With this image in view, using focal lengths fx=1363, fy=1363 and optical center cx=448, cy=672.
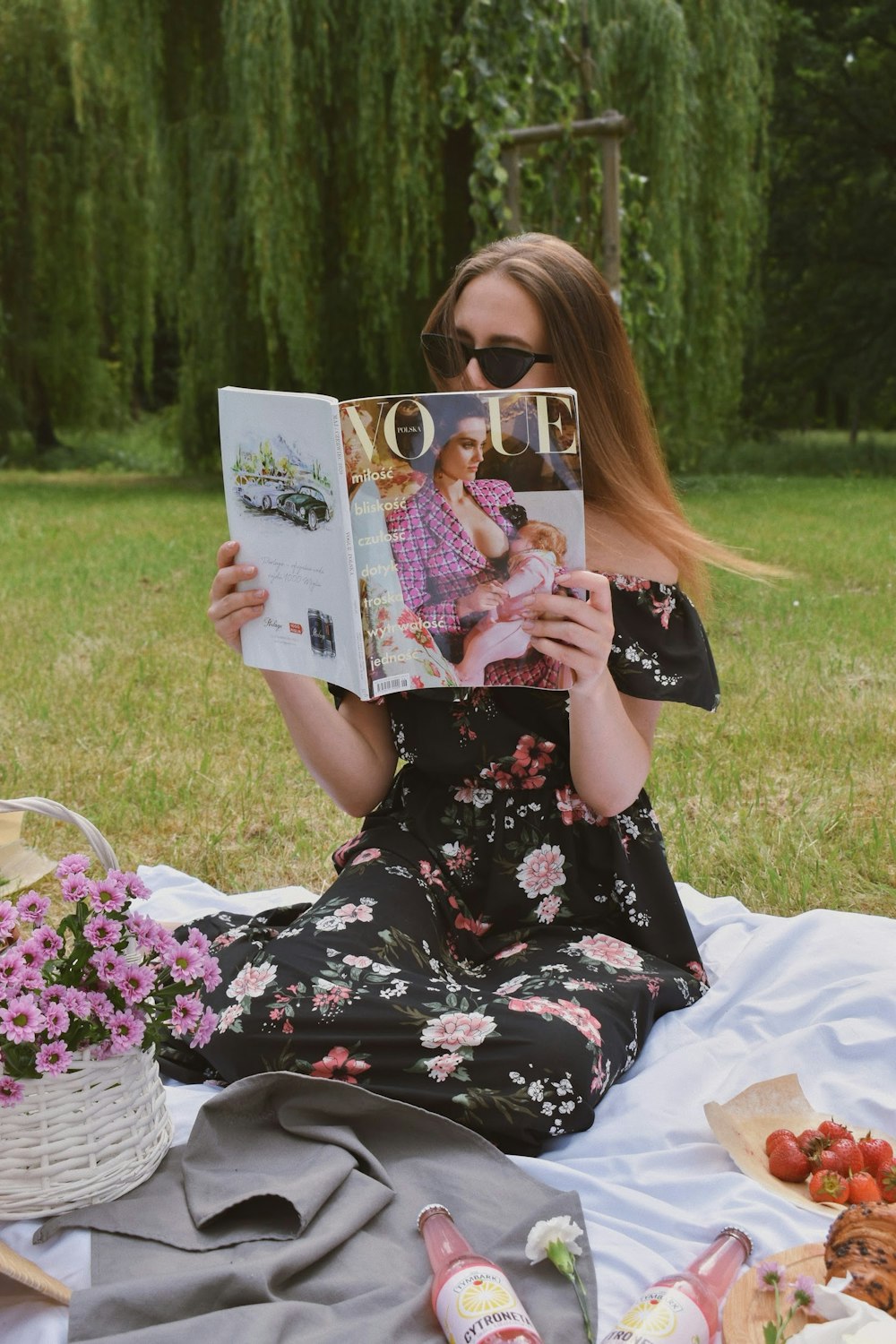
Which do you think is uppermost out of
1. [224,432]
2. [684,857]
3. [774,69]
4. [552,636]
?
[774,69]

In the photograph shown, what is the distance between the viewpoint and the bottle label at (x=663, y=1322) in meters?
1.16

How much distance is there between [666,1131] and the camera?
1631 millimetres

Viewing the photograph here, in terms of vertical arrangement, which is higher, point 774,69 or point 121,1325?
point 774,69

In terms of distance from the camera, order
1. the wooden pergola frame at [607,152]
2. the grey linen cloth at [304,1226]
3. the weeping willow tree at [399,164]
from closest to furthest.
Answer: the grey linen cloth at [304,1226] < the wooden pergola frame at [607,152] < the weeping willow tree at [399,164]

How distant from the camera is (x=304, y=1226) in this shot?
1372mm

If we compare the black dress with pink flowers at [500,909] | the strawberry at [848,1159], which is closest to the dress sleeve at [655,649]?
the black dress with pink flowers at [500,909]

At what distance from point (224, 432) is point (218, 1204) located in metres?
0.88

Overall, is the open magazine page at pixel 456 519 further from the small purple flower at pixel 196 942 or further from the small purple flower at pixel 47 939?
the small purple flower at pixel 47 939

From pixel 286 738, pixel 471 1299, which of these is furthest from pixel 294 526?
pixel 286 738

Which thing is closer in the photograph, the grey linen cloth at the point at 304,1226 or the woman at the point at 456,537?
the grey linen cloth at the point at 304,1226

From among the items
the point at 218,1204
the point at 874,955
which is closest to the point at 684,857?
the point at 874,955

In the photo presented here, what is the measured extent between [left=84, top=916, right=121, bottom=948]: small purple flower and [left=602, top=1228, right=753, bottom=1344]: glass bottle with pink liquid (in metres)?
0.60

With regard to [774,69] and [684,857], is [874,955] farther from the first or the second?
[774,69]

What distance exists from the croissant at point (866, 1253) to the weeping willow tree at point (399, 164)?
→ 201 inches
